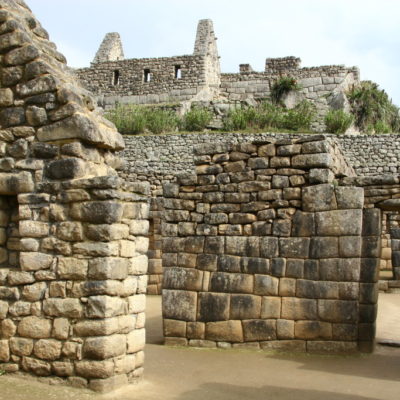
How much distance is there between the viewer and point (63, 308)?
20.0ft

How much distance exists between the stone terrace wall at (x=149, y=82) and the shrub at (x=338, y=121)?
345 inches

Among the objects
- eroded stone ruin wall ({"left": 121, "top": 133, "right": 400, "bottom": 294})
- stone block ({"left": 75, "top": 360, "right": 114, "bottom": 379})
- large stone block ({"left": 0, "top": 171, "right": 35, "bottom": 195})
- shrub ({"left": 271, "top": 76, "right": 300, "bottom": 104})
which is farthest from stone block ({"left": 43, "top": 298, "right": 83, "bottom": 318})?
shrub ({"left": 271, "top": 76, "right": 300, "bottom": 104})

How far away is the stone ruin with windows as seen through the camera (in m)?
6.11

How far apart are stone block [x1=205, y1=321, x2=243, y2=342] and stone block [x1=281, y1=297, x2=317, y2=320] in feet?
2.45

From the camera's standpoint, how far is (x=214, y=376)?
24.2ft

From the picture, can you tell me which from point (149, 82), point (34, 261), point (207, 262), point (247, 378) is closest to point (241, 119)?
point (149, 82)

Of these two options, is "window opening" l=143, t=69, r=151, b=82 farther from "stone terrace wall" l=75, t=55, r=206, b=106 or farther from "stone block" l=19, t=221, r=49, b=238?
"stone block" l=19, t=221, r=49, b=238

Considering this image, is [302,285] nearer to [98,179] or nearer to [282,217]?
[282,217]

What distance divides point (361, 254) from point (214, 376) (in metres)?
2.90

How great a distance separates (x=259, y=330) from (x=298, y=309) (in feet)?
2.27

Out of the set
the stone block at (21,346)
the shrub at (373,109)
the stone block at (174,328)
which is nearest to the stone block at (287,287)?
the stone block at (174,328)

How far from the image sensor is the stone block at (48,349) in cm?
605

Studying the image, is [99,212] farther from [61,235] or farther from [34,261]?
[34,261]

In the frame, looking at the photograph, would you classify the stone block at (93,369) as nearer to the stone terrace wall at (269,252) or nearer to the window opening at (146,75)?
the stone terrace wall at (269,252)
